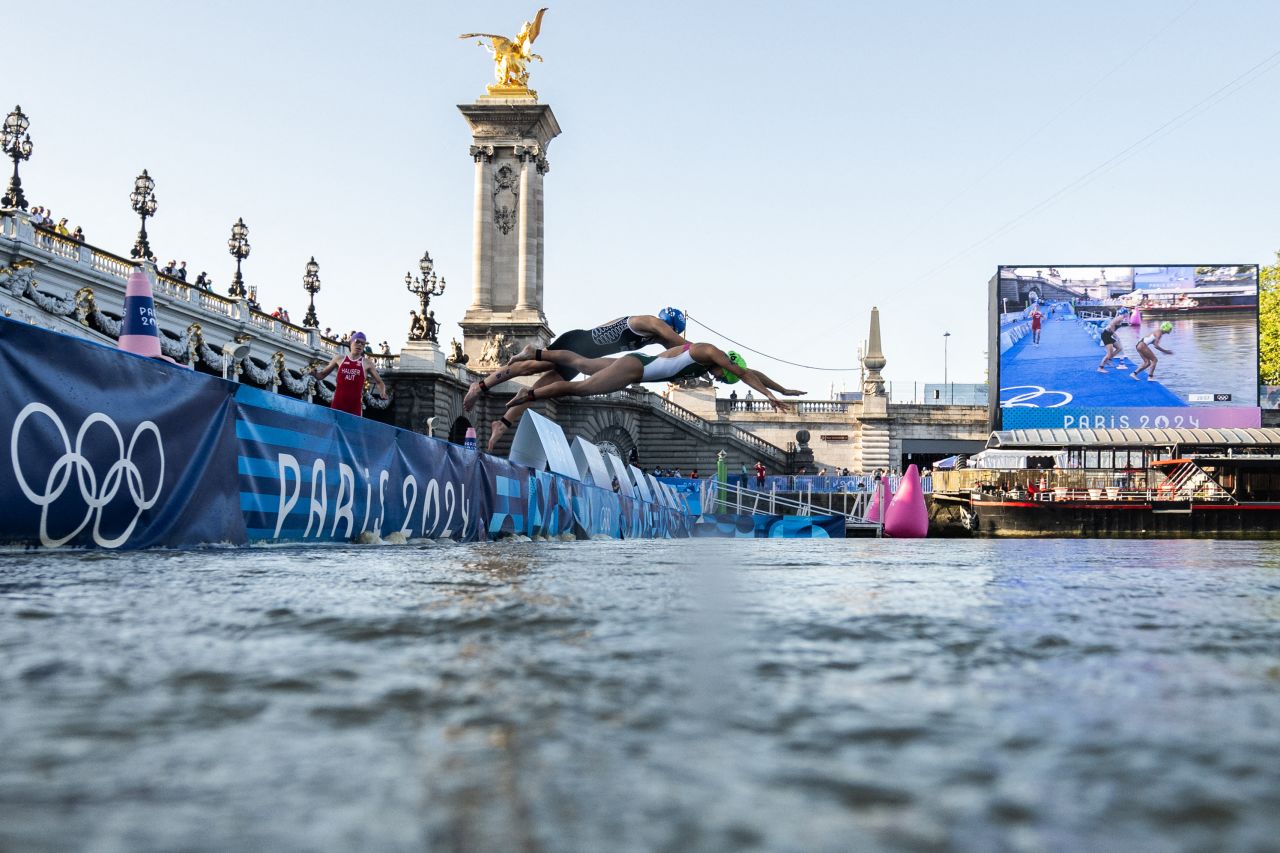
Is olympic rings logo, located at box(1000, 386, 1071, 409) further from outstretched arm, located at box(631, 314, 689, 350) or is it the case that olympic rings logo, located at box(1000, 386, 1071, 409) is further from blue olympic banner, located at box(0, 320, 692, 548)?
blue olympic banner, located at box(0, 320, 692, 548)

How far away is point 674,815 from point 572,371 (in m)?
11.7

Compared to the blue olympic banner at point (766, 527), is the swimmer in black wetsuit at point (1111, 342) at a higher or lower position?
→ higher

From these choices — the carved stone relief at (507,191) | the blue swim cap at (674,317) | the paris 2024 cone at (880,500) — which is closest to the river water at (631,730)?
the blue swim cap at (674,317)

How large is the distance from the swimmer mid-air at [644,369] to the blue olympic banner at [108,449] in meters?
4.67

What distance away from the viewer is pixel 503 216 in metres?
51.7

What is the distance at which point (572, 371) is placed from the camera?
12.4 metres

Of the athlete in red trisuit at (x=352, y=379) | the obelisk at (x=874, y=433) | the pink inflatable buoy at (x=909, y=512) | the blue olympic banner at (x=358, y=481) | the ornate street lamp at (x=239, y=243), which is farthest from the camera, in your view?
the obelisk at (x=874, y=433)

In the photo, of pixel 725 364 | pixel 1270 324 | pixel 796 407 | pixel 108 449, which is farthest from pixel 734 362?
pixel 1270 324

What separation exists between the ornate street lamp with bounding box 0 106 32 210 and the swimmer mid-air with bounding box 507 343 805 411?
20199 millimetres

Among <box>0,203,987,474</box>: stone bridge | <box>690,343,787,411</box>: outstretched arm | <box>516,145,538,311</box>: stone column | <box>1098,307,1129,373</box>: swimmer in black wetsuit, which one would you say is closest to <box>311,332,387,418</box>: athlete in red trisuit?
<box>690,343,787,411</box>: outstretched arm

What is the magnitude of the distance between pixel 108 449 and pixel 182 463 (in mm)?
691

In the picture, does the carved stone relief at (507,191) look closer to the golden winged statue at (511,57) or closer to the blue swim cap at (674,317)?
the golden winged statue at (511,57)

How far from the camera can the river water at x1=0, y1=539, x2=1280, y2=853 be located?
2.48 feet

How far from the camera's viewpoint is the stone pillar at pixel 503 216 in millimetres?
51250
